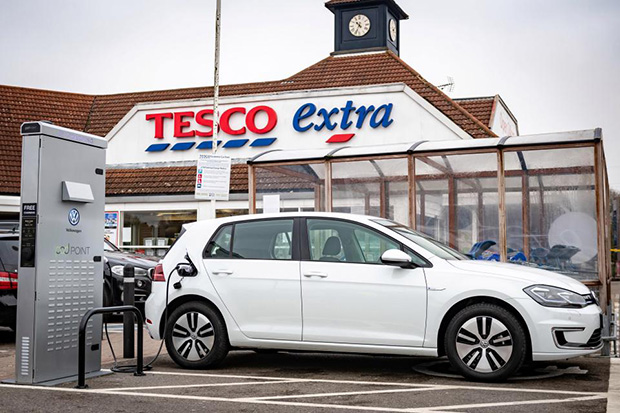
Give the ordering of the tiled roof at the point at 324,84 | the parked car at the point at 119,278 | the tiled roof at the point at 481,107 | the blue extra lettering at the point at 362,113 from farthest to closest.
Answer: the tiled roof at the point at 481,107 → the tiled roof at the point at 324,84 → the blue extra lettering at the point at 362,113 → the parked car at the point at 119,278

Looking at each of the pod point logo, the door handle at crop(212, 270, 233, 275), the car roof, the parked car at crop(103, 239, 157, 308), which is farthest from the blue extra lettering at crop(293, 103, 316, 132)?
the pod point logo

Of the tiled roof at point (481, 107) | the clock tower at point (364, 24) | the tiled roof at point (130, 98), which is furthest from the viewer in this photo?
the clock tower at point (364, 24)

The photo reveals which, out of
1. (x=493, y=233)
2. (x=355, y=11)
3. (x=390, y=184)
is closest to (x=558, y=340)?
(x=493, y=233)

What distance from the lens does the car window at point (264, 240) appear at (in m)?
9.24

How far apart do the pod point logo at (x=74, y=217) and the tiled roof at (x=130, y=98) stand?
1578 cm

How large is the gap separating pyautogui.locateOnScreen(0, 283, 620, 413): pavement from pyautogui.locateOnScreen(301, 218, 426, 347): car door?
→ 46 centimetres

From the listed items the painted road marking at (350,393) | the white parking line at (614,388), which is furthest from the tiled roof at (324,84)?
the painted road marking at (350,393)

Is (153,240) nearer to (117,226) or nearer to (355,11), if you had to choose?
(117,226)

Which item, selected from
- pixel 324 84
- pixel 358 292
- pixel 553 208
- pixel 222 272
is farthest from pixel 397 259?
pixel 324 84

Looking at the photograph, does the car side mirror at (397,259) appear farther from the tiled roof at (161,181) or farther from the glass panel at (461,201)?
the tiled roof at (161,181)

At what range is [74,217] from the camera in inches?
347

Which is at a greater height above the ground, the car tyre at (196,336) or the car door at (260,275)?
the car door at (260,275)

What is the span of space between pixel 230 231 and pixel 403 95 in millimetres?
14145

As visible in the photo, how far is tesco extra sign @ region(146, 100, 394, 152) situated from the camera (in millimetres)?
23297
